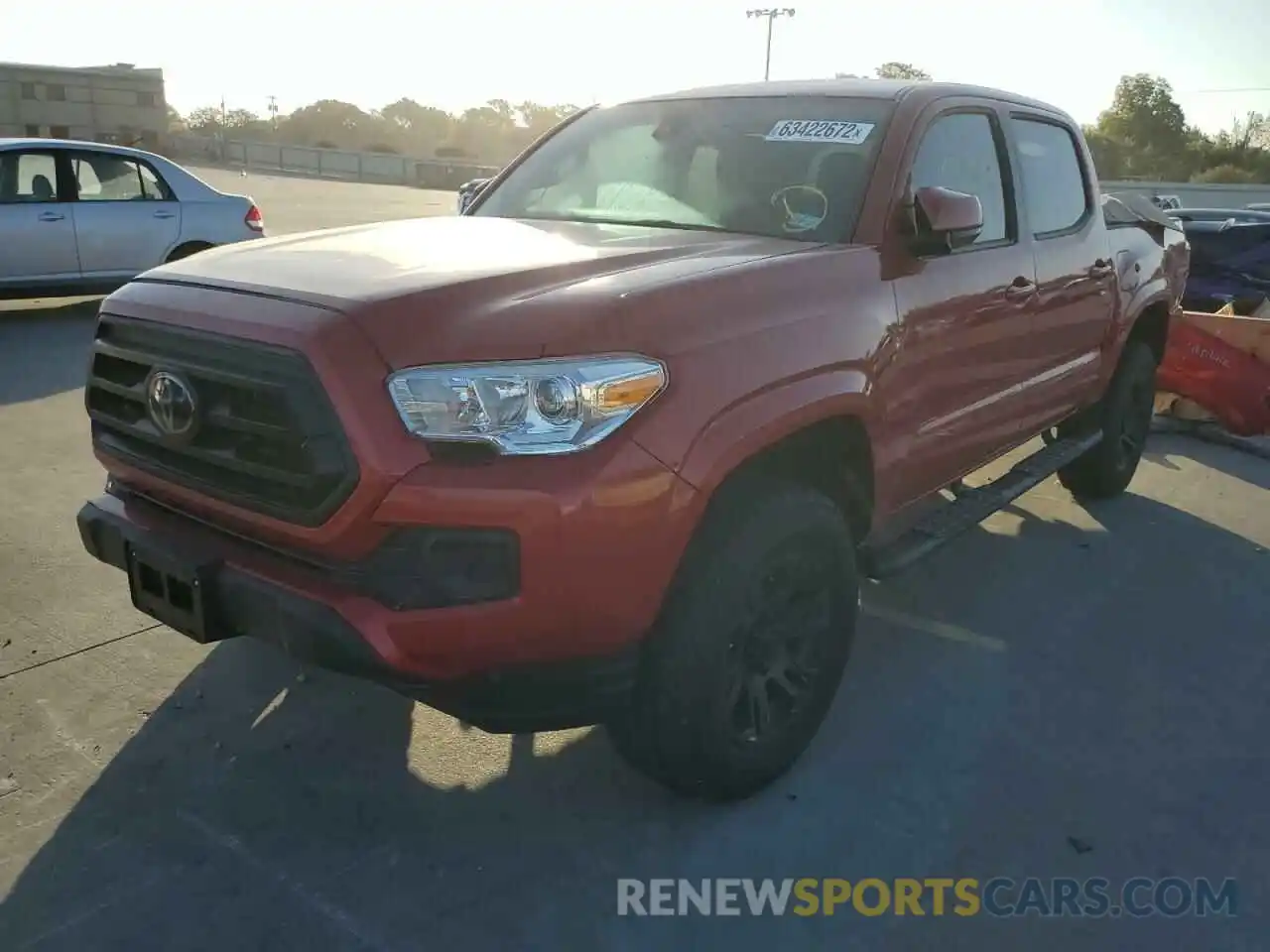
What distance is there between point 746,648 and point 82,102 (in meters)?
66.2

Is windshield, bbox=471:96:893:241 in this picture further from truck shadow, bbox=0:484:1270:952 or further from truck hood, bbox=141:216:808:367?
truck shadow, bbox=0:484:1270:952

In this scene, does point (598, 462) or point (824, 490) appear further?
point (824, 490)

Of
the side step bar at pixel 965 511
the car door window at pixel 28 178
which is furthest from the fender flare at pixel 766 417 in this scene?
the car door window at pixel 28 178

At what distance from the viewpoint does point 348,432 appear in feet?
7.18

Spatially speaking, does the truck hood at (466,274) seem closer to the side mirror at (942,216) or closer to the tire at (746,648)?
the side mirror at (942,216)

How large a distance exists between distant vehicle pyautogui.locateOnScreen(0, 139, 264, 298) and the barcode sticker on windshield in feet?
22.4

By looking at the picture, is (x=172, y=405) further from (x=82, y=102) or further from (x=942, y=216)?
(x=82, y=102)

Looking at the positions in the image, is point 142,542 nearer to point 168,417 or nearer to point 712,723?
point 168,417

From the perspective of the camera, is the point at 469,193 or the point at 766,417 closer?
the point at 766,417

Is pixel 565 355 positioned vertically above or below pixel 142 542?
above

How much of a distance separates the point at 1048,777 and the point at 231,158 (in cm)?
6455

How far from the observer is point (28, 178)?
9.05 meters

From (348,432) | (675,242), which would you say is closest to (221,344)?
(348,432)

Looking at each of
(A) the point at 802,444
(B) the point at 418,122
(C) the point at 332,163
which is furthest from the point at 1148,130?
(A) the point at 802,444
